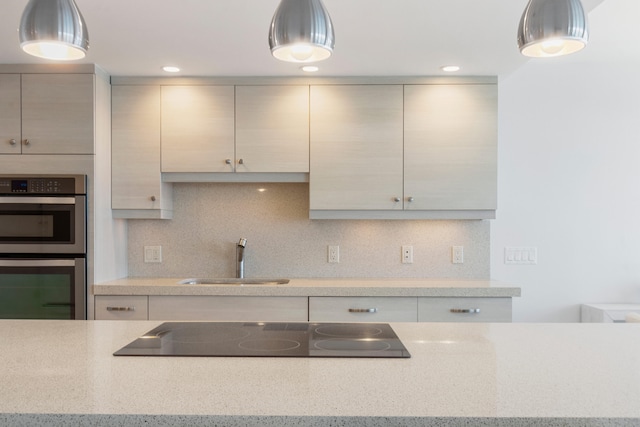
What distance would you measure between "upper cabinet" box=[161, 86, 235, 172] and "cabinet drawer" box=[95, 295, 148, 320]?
0.83 m

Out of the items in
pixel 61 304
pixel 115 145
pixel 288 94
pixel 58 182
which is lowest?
pixel 61 304

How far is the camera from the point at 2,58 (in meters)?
3.16

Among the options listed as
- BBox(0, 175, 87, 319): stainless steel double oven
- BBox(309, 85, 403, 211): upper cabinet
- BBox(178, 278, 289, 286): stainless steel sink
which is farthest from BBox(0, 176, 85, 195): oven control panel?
BBox(309, 85, 403, 211): upper cabinet

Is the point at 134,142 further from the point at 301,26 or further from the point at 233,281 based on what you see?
the point at 301,26

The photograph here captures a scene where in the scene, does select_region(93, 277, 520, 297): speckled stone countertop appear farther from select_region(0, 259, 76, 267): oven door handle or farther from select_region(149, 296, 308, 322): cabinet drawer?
select_region(0, 259, 76, 267): oven door handle

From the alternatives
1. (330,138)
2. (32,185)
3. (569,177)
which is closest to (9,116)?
(32,185)

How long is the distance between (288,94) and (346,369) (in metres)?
2.37

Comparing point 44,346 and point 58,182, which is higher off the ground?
point 58,182

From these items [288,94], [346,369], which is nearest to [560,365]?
[346,369]

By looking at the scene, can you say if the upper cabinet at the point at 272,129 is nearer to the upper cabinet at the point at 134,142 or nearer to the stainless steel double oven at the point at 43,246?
the upper cabinet at the point at 134,142

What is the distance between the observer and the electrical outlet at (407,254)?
3.79 meters

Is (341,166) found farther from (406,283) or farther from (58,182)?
(58,182)

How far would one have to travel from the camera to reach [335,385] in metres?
1.30

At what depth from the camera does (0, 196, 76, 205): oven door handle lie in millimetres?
3230
